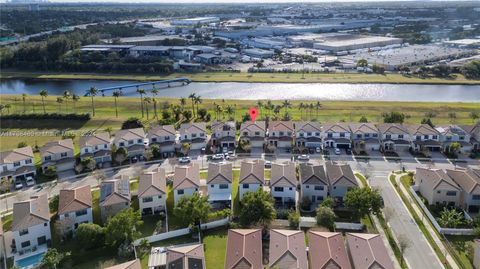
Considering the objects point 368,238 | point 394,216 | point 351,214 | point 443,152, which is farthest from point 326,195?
point 443,152

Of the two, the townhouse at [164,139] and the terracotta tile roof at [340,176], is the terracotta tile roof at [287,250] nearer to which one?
the terracotta tile roof at [340,176]

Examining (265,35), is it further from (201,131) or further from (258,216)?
(258,216)

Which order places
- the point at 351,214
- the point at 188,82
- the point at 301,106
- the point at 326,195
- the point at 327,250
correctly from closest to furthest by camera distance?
the point at 327,250
the point at 351,214
the point at 326,195
the point at 301,106
the point at 188,82

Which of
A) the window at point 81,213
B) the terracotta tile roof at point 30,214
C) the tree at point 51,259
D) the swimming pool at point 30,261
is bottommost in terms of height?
the swimming pool at point 30,261

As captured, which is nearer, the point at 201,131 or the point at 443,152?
the point at 443,152

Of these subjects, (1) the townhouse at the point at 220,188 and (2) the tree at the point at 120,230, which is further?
(1) the townhouse at the point at 220,188

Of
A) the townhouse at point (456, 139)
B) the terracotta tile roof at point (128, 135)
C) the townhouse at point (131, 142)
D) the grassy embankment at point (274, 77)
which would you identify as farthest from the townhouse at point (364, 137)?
the grassy embankment at point (274, 77)

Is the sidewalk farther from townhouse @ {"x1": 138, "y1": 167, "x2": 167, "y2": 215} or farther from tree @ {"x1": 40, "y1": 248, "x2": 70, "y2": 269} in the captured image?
tree @ {"x1": 40, "y1": 248, "x2": 70, "y2": 269}

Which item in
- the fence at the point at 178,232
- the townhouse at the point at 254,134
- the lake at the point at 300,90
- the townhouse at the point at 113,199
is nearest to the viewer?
the fence at the point at 178,232
